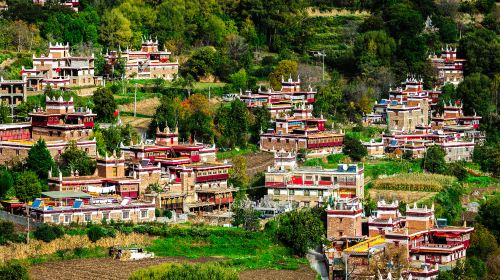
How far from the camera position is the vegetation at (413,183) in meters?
67.6

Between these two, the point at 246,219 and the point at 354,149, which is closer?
the point at 246,219

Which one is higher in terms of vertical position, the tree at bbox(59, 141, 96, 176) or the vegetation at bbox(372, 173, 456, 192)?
the tree at bbox(59, 141, 96, 176)

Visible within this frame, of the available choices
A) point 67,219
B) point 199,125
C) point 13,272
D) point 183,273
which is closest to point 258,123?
point 199,125

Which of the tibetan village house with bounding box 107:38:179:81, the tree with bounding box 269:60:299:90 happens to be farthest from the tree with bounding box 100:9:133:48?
the tree with bounding box 269:60:299:90

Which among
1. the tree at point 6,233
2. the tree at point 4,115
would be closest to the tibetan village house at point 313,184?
the tree at point 4,115

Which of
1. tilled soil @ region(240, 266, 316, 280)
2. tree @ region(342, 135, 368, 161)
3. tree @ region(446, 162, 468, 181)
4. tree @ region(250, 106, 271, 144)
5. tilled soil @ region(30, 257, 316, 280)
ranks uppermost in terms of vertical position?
tree @ region(250, 106, 271, 144)

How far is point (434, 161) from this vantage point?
71.9 m

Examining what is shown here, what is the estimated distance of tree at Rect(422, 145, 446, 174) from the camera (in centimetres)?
7175

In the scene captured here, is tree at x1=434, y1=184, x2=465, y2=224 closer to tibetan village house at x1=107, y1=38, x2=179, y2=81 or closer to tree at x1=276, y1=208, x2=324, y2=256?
tree at x1=276, y1=208, x2=324, y2=256

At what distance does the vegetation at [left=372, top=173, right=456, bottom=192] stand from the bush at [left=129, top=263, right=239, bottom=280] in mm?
18223

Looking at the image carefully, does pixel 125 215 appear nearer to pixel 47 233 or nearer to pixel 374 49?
pixel 47 233

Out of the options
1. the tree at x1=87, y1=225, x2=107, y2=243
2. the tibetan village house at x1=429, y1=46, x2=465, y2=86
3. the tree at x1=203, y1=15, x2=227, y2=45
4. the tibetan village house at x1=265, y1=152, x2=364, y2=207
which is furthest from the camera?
the tibetan village house at x1=429, y1=46, x2=465, y2=86

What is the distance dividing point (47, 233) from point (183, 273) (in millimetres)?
6390

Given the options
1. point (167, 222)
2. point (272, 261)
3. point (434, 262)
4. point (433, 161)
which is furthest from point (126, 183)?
point (433, 161)
